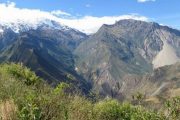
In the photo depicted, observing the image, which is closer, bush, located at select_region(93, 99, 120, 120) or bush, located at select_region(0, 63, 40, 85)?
bush, located at select_region(93, 99, 120, 120)

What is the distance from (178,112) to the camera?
24.9 m

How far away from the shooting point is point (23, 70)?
297 feet

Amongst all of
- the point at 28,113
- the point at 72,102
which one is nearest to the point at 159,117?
the point at 72,102

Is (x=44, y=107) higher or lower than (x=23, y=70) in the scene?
higher

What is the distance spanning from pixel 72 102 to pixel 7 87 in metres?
3.97

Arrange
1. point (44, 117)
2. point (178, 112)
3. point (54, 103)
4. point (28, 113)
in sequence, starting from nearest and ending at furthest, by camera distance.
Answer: point (28, 113)
point (44, 117)
point (54, 103)
point (178, 112)

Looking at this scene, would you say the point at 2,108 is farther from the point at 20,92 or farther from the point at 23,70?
the point at 23,70

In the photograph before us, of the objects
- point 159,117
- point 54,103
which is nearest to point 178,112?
point 159,117

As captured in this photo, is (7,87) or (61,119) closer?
(61,119)

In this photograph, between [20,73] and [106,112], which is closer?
[106,112]

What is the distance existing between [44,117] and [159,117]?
31.9 ft

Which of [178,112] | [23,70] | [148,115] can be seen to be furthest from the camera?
[23,70]

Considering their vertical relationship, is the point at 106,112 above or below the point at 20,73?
below

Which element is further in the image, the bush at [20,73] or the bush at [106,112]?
the bush at [20,73]
